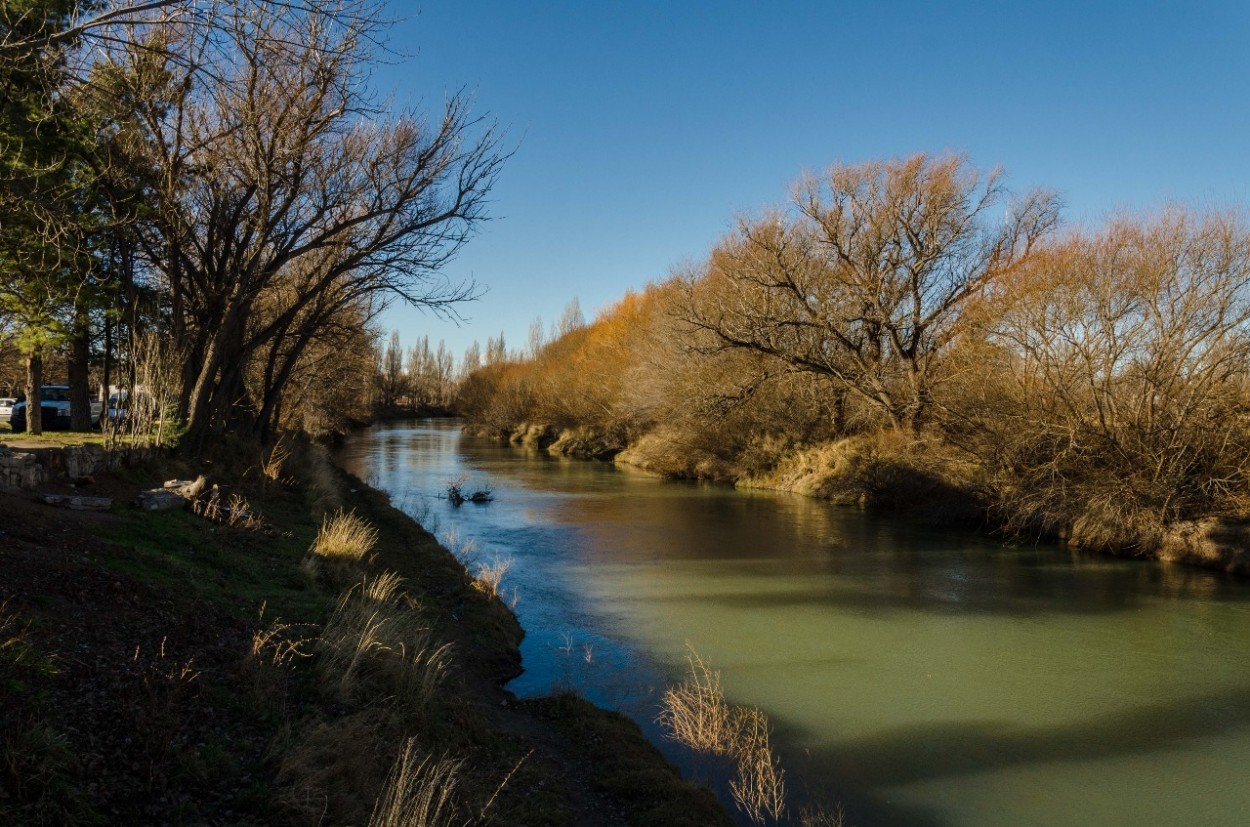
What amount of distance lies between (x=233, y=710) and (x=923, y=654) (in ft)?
27.8

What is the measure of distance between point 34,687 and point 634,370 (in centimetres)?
3161

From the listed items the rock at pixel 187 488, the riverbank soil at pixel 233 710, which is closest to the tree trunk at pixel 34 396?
the rock at pixel 187 488

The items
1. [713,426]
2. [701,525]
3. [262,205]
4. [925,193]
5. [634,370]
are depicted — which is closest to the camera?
[262,205]

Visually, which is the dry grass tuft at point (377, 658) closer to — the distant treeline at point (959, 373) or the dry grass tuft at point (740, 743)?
the dry grass tuft at point (740, 743)

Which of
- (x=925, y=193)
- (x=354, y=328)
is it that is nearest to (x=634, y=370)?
(x=925, y=193)

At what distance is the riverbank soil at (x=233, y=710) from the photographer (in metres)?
3.97

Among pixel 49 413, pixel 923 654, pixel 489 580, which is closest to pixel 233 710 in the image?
pixel 489 580

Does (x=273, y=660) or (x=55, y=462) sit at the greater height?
(x=55, y=462)

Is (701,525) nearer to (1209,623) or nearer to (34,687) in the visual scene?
(1209,623)

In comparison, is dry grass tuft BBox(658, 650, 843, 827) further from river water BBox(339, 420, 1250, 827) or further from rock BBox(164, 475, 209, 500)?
rock BBox(164, 475, 209, 500)

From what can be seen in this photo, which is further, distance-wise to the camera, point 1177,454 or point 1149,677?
point 1177,454

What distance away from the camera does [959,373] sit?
22.1 meters

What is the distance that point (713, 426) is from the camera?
30875mm

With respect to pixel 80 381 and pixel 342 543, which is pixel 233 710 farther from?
pixel 80 381
